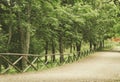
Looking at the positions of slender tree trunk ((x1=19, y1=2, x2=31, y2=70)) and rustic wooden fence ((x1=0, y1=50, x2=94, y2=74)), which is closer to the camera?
rustic wooden fence ((x1=0, y1=50, x2=94, y2=74))

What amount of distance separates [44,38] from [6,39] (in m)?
4.44

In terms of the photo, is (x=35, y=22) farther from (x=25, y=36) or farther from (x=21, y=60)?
(x=21, y=60)

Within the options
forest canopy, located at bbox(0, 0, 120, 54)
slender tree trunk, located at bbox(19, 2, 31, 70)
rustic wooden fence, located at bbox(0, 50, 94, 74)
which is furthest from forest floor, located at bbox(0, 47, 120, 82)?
forest canopy, located at bbox(0, 0, 120, 54)

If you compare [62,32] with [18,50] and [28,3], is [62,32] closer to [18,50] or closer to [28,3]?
[18,50]

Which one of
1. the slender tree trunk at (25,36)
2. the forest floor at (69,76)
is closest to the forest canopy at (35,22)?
the slender tree trunk at (25,36)

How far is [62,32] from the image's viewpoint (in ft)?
105

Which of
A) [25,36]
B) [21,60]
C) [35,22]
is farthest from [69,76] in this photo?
[35,22]

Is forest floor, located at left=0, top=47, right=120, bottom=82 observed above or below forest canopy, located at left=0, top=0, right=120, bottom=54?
below

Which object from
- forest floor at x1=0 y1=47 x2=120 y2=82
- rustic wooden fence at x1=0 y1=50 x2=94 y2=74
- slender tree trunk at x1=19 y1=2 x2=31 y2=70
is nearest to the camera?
forest floor at x1=0 y1=47 x2=120 y2=82

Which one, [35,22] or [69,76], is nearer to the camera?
[69,76]

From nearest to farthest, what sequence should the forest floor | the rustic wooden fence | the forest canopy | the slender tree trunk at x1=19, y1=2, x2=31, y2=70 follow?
the forest floor → the rustic wooden fence → the forest canopy → the slender tree trunk at x1=19, y1=2, x2=31, y2=70

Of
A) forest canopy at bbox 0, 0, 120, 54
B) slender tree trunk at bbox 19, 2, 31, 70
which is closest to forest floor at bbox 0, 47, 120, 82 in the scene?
slender tree trunk at bbox 19, 2, 31, 70

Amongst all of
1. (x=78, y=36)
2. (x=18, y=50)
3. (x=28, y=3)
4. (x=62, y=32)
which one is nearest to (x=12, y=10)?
(x=28, y=3)

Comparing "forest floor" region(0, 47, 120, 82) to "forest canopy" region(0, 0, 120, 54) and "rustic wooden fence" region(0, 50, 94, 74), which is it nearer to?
"rustic wooden fence" region(0, 50, 94, 74)
